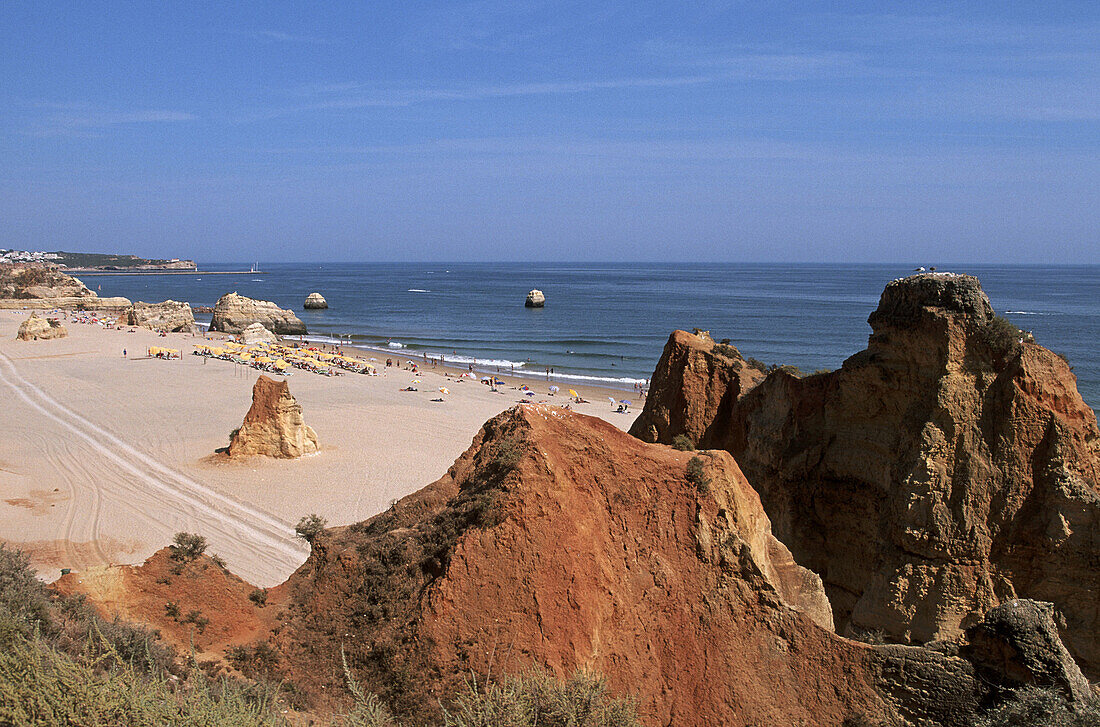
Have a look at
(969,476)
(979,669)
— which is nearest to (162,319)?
(969,476)

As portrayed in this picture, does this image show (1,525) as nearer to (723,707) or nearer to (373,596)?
(373,596)

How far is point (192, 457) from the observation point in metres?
30.2

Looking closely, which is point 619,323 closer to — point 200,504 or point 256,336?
point 256,336

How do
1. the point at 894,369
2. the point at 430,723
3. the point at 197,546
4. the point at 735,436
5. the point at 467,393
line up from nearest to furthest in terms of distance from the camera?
the point at 430,723 < the point at 197,546 < the point at 894,369 < the point at 735,436 < the point at 467,393

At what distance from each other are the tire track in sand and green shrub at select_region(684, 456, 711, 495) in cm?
1411

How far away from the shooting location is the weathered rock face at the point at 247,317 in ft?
293

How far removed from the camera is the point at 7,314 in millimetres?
91250

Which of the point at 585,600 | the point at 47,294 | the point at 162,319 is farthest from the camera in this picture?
the point at 47,294

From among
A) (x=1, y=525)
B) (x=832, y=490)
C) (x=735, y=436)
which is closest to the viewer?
(x=832, y=490)

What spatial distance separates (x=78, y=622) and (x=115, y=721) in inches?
138

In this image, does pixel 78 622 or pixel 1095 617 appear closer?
pixel 78 622

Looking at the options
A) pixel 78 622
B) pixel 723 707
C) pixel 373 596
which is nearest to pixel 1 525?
pixel 78 622

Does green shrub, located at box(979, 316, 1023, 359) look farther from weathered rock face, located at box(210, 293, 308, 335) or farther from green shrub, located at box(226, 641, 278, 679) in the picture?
weathered rock face, located at box(210, 293, 308, 335)

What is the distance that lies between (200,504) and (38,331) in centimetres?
5338
